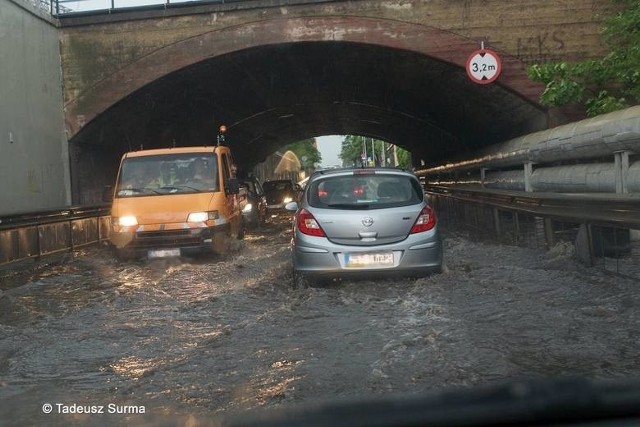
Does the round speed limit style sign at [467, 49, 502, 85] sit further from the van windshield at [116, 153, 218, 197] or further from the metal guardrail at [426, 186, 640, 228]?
the van windshield at [116, 153, 218, 197]

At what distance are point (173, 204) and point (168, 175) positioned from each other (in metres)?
1.06

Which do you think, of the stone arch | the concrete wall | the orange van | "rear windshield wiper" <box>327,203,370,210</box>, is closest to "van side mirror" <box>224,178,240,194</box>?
the orange van

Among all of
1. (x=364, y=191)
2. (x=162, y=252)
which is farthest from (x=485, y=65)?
(x=364, y=191)

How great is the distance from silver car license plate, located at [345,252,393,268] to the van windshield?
5423mm

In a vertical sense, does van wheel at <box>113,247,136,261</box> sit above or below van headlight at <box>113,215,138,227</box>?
below

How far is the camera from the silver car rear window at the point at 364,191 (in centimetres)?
856

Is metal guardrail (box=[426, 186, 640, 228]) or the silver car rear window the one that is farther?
the silver car rear window

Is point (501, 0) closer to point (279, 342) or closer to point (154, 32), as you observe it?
point (154, 32)

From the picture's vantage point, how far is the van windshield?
42.5 ft

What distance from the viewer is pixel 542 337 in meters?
5.95

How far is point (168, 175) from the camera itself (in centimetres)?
1317

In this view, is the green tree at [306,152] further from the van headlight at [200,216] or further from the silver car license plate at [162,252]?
the silver car license plate at [162,252]

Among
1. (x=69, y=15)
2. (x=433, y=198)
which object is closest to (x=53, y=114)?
(x=69, y=15)

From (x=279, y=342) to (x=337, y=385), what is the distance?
1.47 m
